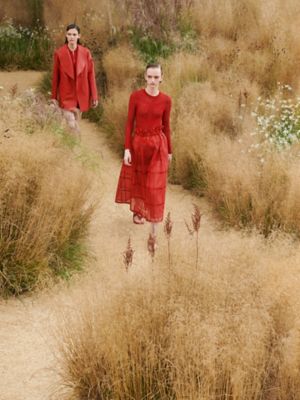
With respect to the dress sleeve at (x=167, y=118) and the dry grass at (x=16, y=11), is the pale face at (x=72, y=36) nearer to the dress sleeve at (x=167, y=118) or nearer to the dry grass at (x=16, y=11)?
the dress sleeve at (x=167, y=118)

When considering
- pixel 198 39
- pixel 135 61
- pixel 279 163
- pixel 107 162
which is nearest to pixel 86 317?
pixel 279 163

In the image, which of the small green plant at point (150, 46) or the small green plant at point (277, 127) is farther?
the small green plant at point (150, 46)

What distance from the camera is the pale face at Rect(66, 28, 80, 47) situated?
782 cm

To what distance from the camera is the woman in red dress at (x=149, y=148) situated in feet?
21.2

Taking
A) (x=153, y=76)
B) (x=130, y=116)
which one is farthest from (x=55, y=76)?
(x=153, y=76)

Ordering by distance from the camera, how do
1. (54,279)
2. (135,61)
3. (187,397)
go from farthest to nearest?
(135,61)
(54,279)
(187,397)

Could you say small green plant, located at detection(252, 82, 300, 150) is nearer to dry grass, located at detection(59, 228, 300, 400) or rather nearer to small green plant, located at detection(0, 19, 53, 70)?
dry grass, located at detection(59, 228, 300, 400)

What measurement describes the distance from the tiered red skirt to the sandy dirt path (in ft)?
0.84

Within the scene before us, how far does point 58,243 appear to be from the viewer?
5.93m

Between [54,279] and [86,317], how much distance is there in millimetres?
1546

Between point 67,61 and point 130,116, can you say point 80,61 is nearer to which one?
point 67,61

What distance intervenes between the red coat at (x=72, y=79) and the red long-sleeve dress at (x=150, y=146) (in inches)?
60.2

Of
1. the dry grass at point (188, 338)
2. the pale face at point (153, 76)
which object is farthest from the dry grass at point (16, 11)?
the dry grass at point (188, 338)

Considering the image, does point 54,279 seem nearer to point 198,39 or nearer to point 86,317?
point 86,317
